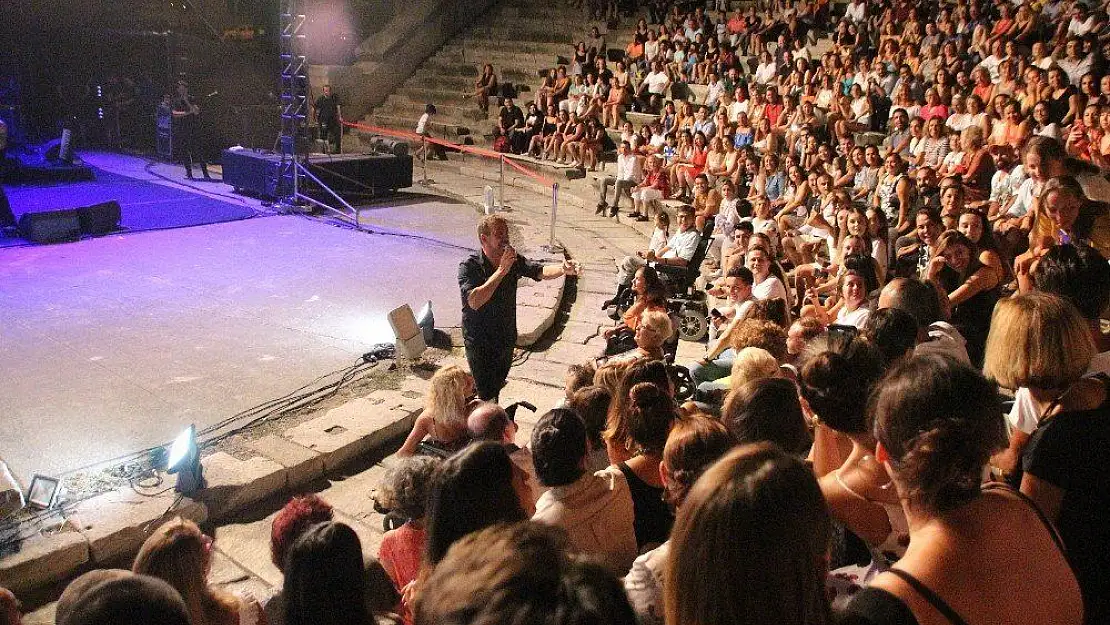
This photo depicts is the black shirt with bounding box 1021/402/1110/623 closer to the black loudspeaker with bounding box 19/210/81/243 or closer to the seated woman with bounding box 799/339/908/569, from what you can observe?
the seated woman with bounding box 799/339/908/569

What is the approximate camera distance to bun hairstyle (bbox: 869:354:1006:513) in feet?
5.87

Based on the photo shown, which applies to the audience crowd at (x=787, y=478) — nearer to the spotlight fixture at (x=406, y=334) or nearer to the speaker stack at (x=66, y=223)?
the spotlight fixture at (x=406, y=334)

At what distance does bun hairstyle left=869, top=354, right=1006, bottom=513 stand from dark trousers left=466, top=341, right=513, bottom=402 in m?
3.49

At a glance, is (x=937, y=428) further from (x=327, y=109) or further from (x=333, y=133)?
(x=333, y=133)

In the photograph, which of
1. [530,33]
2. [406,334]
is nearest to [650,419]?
[406,334]

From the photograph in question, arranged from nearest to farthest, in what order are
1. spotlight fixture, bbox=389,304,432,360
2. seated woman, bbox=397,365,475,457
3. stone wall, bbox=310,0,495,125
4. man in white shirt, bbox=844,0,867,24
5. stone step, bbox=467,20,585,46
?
seated woman, bbox=397,365,475,457
spotlight fixture, bbox=389,304,432,360
man in white shirt, bbox=844,0,867,24
stone wall, bbox=310,0,495,125
stone step, bbox=467,20,585,46

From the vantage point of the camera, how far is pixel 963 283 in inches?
206

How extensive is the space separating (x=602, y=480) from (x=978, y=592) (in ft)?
4.32

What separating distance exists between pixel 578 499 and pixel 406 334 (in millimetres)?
4138

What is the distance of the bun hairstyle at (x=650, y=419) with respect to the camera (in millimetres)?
3078

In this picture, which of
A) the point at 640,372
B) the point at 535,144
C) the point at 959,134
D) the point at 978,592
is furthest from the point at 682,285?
the point at 535,144

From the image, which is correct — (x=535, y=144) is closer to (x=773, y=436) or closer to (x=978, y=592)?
(x=773, y=436)

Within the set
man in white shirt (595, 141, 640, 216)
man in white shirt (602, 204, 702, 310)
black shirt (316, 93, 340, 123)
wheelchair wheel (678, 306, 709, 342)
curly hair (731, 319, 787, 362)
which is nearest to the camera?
curly hair (731, 319, 787, 362)

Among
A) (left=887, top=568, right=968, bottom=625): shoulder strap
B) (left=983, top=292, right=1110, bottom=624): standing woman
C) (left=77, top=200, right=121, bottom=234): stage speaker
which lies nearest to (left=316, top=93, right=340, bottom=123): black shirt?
(left=77, top=200, right=121, bottom=234): stage speaker
